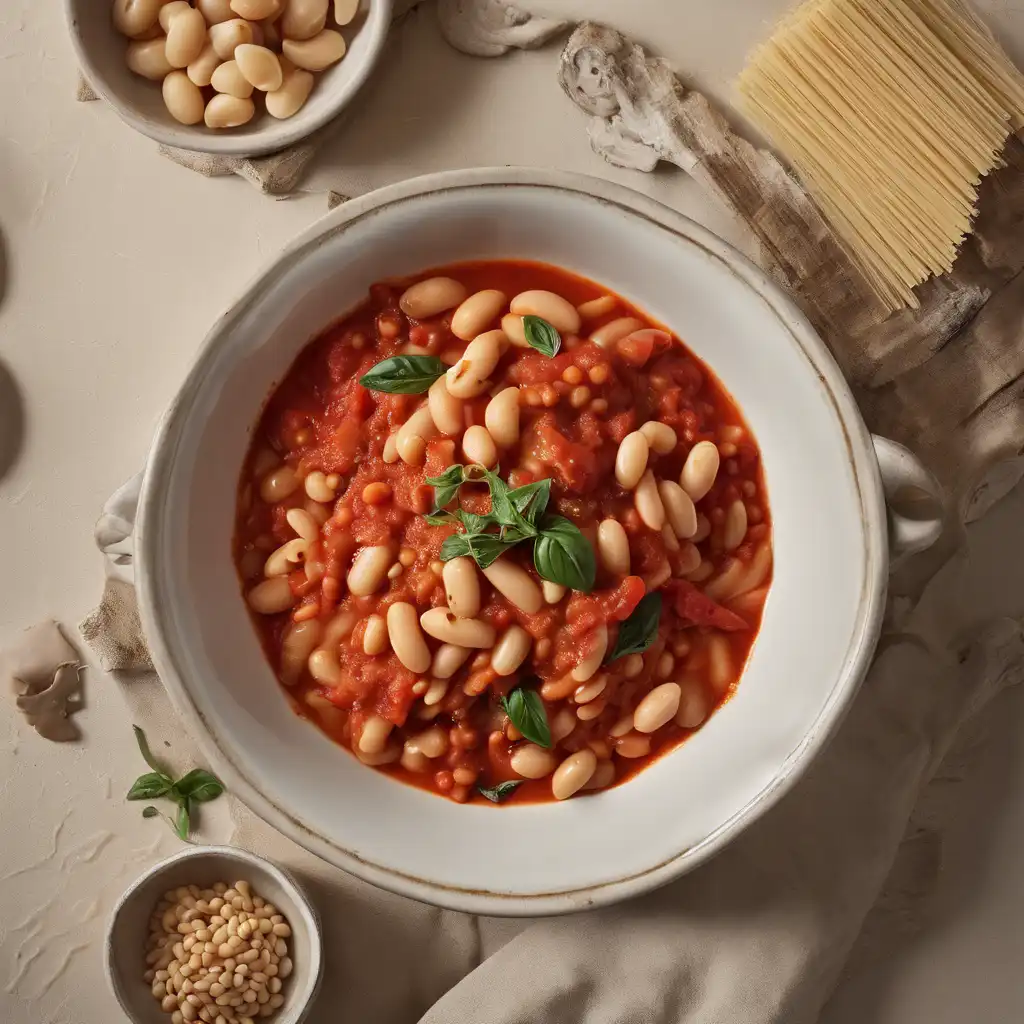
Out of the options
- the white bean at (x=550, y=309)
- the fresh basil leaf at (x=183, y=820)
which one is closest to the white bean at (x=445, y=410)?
the white bean at (x=550, y=309)

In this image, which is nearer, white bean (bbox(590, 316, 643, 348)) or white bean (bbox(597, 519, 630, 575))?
white bean (bbox(597, 519, 630, 575))

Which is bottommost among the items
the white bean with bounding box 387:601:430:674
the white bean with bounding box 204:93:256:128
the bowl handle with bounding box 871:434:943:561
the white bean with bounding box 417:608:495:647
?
the white bean with bounding box 387:601:430:674

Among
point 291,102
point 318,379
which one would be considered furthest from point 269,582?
point 291,102

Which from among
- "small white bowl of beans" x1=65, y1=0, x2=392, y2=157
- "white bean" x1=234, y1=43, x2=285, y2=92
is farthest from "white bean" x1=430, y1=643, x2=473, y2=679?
"white bean" x1=234, y1=43, x2=285, y2=92

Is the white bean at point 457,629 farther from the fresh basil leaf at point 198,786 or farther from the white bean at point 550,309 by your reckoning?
the fresh basil leaf at point 198,786

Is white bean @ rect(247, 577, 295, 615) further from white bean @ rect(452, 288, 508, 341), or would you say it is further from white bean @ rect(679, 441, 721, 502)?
white bean @ rect(679, 441, 721, 502)

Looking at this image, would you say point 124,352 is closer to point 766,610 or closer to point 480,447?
point 480,447

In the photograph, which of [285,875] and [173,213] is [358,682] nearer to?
[285,875]
